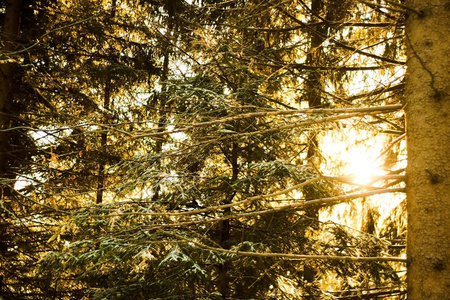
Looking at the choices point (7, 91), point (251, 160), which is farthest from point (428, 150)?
point (7, 91)

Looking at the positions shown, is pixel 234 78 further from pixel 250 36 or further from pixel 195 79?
pixel 250 36

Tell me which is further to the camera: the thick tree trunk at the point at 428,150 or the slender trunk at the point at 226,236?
the slender trunk at the point at 226,236

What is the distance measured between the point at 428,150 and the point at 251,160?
293 cm

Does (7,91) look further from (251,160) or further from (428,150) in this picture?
(428,150)

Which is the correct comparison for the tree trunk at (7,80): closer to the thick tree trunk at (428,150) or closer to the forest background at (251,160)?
the forest background at (251,160)

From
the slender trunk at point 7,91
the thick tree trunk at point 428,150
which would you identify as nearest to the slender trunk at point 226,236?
the thick tree trunk at point 428,150

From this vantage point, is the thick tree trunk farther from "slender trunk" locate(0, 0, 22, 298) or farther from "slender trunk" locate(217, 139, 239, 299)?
"slender trunk" locate(0, 0, 22, 298)

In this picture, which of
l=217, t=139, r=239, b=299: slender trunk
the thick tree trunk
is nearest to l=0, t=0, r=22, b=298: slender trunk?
l=217, t=139, r=239, b=299: slender trunk

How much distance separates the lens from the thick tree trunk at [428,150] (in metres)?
1.80

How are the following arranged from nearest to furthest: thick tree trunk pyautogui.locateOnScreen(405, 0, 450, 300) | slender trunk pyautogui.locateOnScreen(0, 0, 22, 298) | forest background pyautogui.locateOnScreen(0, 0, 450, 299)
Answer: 1. thick tree trunk pyautogui.locateOnScreen(405, 0, 450, 300)
2. forest background pyautogui.locateOnScreen(0, 0, 450, 299)
3. slender trunk pyautogui.locateOnScreen(0, 0, 22, 298)

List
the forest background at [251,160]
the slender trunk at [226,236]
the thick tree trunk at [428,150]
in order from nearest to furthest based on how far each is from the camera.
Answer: the thick tree trunk at [428,150] → the forest background at [251,160] → the slender trunk at [226,236]

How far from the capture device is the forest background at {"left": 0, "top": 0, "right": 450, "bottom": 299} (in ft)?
6.67

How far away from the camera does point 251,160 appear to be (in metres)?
4.72

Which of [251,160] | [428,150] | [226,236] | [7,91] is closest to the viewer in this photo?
[428,150]
